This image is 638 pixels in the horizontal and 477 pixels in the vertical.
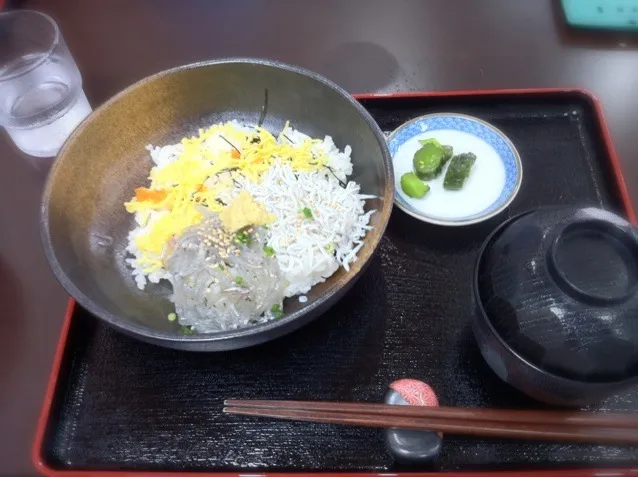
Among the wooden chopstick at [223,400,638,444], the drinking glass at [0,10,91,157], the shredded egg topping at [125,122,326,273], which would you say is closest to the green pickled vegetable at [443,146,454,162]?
the shredded egg topping at [125,122,326,273]

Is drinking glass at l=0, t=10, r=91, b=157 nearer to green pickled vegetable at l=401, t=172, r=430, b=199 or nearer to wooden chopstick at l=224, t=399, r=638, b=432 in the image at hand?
green pickled vegetable at l=401, t=172, r=430, b=199

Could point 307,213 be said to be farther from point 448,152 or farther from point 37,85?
point 37,85

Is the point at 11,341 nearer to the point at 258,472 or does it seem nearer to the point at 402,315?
the point at 258,472

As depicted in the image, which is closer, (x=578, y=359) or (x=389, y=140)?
(x=578, y=359)

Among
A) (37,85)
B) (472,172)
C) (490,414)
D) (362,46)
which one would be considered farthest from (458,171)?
(37,85)

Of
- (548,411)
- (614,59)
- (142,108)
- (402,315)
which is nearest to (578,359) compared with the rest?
(548,411)

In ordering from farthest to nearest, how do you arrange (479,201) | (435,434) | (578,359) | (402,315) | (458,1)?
(458,1) → (479,201) → (402,315) → (435,434) → (578,359)

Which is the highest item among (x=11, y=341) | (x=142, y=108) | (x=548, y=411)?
(x=142, y=108)
